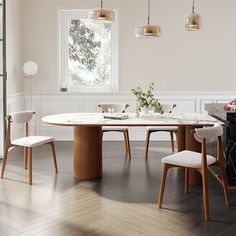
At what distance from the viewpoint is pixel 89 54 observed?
24.6ft

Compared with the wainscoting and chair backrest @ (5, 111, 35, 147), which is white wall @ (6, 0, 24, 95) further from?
chair backrest @ (5, 111, 35, 147)

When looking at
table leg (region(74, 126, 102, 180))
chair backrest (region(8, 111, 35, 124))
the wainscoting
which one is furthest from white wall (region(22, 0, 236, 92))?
table leg (region(74, 126, 102, 180))

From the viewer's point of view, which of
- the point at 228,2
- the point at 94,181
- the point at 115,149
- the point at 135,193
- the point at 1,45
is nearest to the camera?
the point at 135,193

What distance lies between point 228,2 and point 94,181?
4579 millimetres

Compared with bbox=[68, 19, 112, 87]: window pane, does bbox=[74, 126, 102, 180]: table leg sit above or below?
below

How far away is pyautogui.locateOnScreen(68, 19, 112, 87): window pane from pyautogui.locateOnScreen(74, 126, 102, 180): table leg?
118 inches

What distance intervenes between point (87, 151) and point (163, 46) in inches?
135

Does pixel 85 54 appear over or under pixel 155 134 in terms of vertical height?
over

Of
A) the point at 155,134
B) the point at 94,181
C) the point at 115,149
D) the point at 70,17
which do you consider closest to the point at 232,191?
the point at 94,181

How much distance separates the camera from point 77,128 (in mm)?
4594

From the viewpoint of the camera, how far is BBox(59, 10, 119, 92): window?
24.2 ft

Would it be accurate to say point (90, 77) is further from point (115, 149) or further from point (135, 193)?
point (135, 193)

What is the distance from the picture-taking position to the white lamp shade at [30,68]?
22.4 ft

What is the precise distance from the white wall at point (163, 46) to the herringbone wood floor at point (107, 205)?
8.32ft
